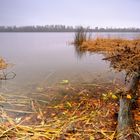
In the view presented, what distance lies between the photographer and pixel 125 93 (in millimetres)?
3615

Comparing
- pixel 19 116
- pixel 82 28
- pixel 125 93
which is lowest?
pixel 19 116

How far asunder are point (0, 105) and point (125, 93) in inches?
79.0

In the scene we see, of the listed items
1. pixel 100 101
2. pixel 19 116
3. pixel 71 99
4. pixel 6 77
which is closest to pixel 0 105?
pixel 19 116

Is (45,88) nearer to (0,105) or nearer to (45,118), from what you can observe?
(0,105)

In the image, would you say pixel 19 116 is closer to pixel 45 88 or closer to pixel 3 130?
pixel 3 130

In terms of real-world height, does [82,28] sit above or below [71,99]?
above

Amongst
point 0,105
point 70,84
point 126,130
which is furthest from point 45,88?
point 126,130

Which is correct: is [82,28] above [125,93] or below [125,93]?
above

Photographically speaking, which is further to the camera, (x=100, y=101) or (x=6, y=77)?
(x=6, y=77)

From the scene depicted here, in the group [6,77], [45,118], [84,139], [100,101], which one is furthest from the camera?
[6,77]

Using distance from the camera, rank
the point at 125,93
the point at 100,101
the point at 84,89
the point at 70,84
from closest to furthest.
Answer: the point at 125,93 < the point at 100,101 < the point at 84,89 < the point at 70,84

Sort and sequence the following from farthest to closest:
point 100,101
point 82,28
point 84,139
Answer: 1. point 82,28
2. point 100,101
3. point 84,139

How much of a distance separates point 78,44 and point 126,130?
639 inches

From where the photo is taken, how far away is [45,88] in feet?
16.1
